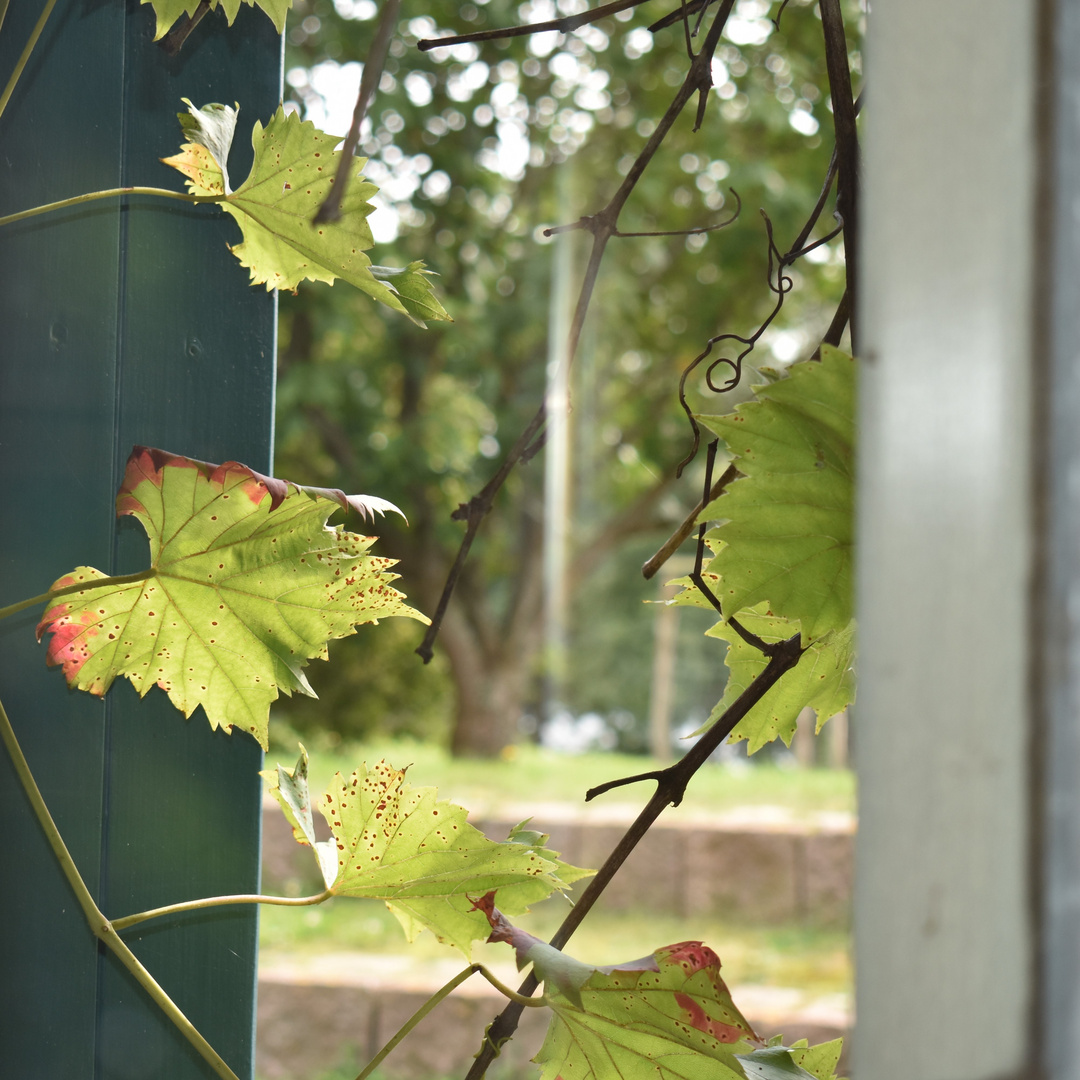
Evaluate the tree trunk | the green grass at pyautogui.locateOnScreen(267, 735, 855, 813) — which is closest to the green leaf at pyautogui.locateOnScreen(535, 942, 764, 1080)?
the green grass at pyautogui.locateOnScreen(267, 735, 855, 813)

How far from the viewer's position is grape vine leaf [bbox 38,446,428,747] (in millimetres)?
291

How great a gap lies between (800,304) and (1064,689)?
163 inches

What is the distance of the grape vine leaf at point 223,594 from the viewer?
0.29 metres

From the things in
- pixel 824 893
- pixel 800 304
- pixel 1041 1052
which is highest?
pixel 800 304

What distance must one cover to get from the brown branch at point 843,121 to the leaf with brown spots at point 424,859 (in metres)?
0.16

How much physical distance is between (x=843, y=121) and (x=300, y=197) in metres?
0.15

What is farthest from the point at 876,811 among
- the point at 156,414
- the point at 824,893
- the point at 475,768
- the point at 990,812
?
the point at 475,768

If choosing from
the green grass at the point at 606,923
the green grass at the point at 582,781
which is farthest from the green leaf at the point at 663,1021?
the green grass at the point at 582,781

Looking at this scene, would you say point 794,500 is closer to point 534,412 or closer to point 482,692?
point 534,412

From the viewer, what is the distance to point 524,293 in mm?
4102

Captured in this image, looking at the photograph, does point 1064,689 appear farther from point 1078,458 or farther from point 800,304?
point 800,304

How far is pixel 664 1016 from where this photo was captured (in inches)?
9.8

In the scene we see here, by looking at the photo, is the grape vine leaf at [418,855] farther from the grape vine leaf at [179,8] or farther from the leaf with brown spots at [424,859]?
the grape vine leaf at [179,8]

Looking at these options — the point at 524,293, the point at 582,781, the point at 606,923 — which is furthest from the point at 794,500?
the point at 524,293
